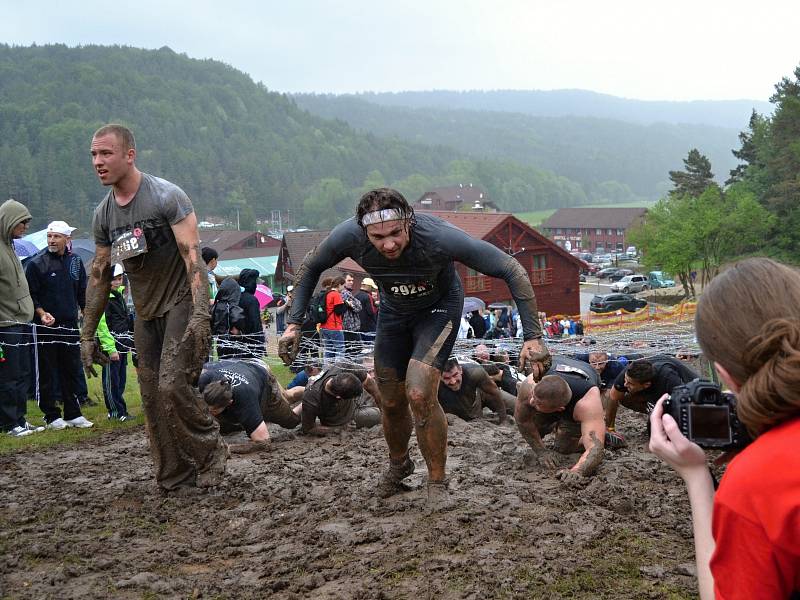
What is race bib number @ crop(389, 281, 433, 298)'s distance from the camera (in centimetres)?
534

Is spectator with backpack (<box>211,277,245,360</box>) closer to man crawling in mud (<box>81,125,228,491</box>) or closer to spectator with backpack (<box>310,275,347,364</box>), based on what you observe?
spectator with backpack (<box>310,275,347,364</box>)

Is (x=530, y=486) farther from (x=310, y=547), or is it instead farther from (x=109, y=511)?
(x=109, y=511)

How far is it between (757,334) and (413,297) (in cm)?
365

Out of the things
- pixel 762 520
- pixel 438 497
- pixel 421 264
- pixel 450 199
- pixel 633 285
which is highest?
pixel 450 199

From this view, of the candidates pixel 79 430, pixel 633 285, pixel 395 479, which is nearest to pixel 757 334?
pixel 395 479

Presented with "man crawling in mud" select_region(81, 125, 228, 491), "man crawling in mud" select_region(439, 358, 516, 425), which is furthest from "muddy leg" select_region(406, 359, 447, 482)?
"man crawling in mud" select_region(439, 358, 516, 425)

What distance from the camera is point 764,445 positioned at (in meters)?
1.76

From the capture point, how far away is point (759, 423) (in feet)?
5.92

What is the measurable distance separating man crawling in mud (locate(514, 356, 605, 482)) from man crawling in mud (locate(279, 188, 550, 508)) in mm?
1297

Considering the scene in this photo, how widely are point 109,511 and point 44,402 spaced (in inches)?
140

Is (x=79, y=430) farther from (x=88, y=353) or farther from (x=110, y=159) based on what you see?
(x=110, y=159)

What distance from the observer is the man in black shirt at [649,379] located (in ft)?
24.2

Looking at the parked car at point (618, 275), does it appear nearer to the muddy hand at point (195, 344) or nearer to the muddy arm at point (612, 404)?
the muddy arm at point (612, 404)

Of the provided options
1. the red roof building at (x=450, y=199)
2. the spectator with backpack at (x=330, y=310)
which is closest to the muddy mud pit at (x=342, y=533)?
the spectator with backpack at (x=330, y=310)
